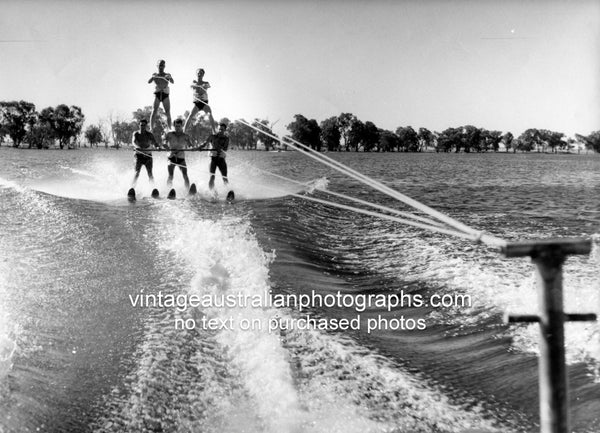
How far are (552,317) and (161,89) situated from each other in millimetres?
13242

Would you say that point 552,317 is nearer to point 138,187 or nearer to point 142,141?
point 142,141

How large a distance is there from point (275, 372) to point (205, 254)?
3597 millimetres

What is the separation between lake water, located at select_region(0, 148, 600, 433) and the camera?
3.85m

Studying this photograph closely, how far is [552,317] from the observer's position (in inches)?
86.4

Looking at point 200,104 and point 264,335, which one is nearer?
point 264,335

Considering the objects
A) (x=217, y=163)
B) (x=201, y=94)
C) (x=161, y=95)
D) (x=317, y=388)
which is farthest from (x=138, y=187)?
(x=317, y=388)

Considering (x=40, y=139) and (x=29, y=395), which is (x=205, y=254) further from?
(x=40, y=139)

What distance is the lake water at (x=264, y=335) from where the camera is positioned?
385 centimetres

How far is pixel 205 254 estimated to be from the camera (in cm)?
762

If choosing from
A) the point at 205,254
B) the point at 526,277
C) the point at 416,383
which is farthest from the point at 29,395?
the point at 526,277

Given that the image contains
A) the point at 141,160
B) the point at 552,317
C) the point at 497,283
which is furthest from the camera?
the point at 141,160

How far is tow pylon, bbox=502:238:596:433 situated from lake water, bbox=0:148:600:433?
1598 mm

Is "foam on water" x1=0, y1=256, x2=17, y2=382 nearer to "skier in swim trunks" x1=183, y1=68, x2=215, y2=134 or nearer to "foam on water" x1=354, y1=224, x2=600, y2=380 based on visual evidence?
"foam on water" x1=354, y1=224, x2=600, y2=380

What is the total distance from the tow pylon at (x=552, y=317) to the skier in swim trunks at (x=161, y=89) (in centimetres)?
1295
